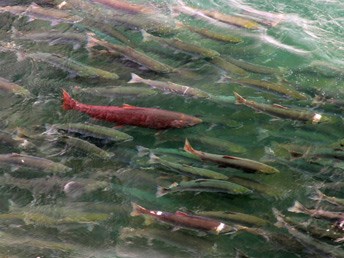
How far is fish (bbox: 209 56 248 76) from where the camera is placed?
541 cm

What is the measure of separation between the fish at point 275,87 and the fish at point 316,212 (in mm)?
1244

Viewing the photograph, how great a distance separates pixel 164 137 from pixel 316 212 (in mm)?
1617

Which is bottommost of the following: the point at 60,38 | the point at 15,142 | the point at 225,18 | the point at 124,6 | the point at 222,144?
the point at 15,142

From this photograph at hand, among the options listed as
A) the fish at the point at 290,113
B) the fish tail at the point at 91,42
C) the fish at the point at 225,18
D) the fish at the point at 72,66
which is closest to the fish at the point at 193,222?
the fish at the point at 290,113

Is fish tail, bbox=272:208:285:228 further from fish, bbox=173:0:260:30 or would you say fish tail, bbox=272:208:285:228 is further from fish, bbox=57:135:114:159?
fish, bbox=173:0:260:30

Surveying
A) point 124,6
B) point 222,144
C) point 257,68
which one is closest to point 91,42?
point 124,6

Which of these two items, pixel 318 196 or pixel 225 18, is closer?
pixel 318 196

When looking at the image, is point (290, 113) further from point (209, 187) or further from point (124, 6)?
point (124, 6)

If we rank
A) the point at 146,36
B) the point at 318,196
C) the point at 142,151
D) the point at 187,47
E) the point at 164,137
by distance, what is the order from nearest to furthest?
1. the point at 318,196
2. the point at 142,151
3. the point at 164,137
4. the point at 187,47
5. the point at 146,36

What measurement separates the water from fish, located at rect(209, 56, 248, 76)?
0.06 meters

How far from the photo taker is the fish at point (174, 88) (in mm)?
5074

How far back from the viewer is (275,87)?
5016mm

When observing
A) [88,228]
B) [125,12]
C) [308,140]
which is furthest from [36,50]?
[308,140]

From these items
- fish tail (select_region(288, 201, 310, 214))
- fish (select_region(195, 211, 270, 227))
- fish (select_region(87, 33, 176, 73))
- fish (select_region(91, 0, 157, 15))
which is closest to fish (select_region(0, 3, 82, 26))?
fish (select_region(91, 0, 157, 15))
